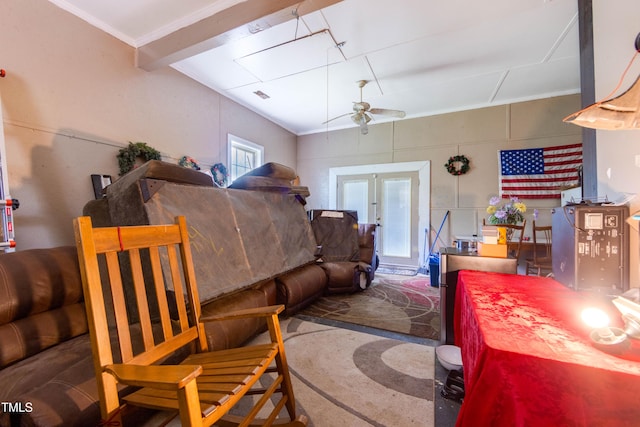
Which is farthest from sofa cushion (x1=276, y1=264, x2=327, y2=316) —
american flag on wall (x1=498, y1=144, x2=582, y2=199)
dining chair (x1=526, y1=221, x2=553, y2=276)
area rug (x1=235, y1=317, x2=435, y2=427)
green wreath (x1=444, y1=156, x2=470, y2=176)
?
american flag on wall (x1=498, y1=144, x2=582, y2=199)

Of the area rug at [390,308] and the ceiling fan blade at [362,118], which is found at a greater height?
the ceiling fan blade at [362,118]

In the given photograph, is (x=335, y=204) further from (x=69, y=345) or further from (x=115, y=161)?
(x=69, y=345)

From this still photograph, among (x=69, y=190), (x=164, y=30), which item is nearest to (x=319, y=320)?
(x=69, y=190)

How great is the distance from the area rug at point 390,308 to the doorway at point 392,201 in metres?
1.47

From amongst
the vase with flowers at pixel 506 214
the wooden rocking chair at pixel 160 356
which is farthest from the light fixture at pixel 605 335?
the vase with flowers at pixel 506 214

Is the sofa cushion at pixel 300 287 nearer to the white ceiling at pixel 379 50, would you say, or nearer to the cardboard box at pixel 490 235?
the cardboard box at pixel 490 235

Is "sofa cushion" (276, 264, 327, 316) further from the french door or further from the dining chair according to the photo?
the dining chair

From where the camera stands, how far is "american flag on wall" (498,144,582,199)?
432 centimetres

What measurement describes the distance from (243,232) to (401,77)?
3.29 m

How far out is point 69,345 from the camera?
1.55 metres

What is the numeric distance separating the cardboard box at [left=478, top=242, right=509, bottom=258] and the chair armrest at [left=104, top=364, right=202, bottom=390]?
2.00 metres

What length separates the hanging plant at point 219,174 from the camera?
407 centimetres

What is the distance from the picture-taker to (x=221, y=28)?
8.36 feet

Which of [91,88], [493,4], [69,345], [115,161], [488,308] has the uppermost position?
[493,4]
